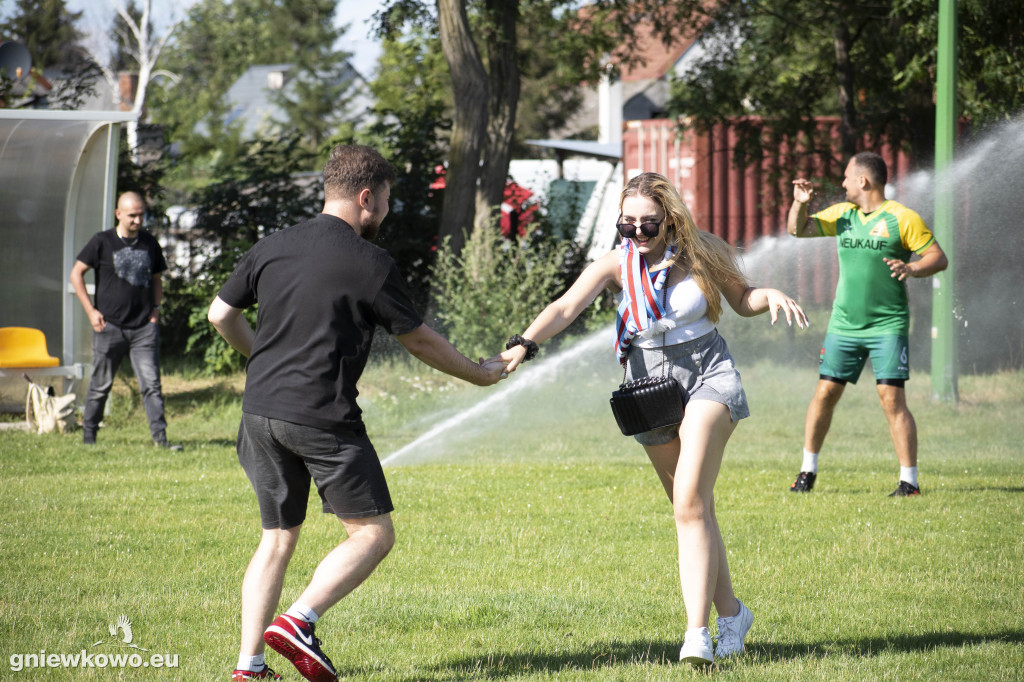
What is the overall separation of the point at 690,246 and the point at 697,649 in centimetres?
150

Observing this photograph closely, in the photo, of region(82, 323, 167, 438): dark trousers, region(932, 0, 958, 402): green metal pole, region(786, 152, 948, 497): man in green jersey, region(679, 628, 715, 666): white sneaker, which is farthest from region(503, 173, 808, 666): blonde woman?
region(932, 0, 958, 402): green metal pole

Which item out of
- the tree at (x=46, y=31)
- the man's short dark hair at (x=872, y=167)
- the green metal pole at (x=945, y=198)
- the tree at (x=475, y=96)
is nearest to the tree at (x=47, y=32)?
the tree at (x=46, y=31)

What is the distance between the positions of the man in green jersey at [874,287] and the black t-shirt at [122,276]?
17.4ft

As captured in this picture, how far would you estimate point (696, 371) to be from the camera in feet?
13.4

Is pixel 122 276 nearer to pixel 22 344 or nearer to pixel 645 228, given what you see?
pixel 22 344

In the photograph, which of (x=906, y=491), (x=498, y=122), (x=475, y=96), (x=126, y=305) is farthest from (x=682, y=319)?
(x=498, y=122)

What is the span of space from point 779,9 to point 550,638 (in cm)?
1353

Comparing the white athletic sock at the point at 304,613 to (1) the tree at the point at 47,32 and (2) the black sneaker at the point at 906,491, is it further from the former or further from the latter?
(1) the tree at the point at 47,32

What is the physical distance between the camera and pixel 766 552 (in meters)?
5.68

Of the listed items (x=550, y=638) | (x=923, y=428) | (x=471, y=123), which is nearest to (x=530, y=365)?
(x=471, y=123)

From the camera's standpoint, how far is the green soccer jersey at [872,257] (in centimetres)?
695

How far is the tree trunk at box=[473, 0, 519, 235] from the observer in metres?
14.3

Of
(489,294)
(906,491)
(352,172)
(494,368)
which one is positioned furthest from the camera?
(489,294)

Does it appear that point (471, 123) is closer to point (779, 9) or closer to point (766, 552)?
point (779, 9)
